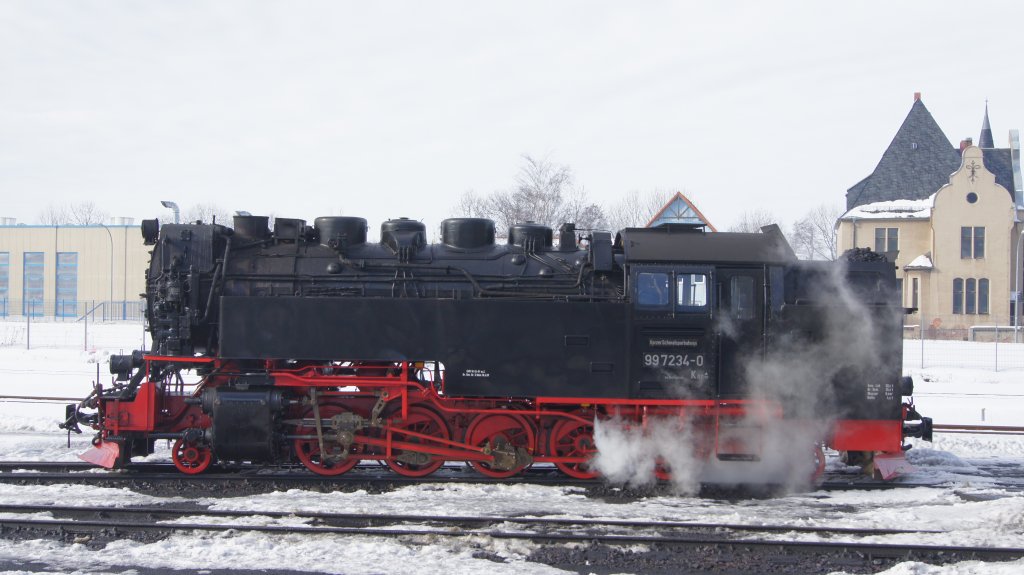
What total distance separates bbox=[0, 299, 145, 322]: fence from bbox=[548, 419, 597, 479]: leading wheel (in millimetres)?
38800

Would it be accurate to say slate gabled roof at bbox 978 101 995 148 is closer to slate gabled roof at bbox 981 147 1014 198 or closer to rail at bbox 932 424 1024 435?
slate gabled roof at bbox 981 147 1014 198

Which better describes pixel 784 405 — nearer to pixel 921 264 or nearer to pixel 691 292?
pixel 691 292

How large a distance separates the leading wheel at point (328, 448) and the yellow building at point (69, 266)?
42.8m

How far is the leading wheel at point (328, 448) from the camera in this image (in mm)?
10672

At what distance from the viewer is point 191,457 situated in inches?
435

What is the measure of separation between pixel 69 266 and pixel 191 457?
46.8 m

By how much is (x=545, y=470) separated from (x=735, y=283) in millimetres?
4060

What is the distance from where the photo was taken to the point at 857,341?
1064 centimetres

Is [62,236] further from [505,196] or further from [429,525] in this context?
[429,525]

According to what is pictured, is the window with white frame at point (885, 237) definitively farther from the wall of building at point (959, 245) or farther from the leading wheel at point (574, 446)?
the leading wheel at point (574, 446)

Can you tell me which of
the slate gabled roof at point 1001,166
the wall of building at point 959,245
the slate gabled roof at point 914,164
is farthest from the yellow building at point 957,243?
the slate gabled roof at point 1001,166

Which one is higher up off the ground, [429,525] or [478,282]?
[478,282]

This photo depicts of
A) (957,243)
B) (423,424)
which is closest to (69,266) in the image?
(423,424)

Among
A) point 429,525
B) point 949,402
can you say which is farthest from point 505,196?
point 429,525
